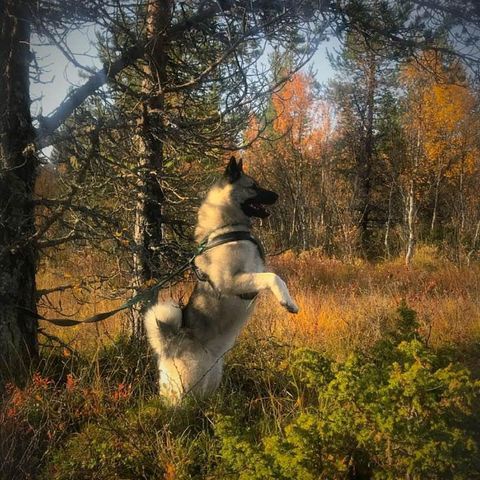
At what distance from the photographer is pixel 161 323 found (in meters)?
3.75

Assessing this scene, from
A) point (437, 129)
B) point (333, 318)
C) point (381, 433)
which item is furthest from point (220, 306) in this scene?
point (437, 129)

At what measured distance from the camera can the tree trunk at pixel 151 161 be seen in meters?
4.64

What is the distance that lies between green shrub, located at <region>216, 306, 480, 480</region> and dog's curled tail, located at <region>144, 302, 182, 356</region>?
4.13 ft

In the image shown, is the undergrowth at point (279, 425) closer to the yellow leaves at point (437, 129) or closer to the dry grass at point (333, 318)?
the dry grass at point (333, 318)

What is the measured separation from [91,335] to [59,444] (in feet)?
7.50

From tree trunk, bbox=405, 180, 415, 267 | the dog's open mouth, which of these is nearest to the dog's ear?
the dog's open mouth

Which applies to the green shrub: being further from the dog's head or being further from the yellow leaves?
the yellow leaves

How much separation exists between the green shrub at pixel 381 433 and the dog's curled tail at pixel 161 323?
1.26 meters

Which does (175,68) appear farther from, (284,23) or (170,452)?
(170,452)

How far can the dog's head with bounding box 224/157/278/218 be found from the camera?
4.32 metres

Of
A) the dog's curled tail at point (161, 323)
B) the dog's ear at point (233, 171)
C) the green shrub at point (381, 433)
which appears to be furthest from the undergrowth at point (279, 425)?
the dog's ear at point (233, 171)

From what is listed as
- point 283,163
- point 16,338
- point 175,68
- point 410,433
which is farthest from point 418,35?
point 283,163

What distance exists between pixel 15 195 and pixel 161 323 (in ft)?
5.85

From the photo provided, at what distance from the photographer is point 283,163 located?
2155cm
